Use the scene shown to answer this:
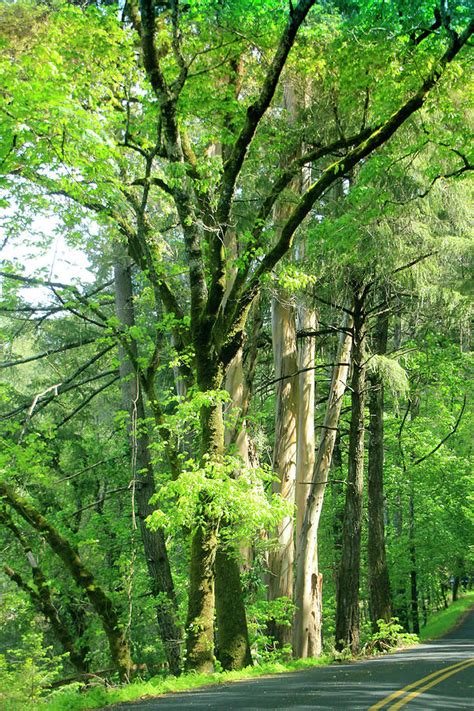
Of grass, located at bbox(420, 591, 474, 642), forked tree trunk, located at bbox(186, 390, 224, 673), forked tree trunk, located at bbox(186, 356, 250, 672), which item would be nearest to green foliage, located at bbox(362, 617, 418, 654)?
forked tree trunk, located at bbox(186, 356, 250, 672)

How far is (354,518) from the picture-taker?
14375mm

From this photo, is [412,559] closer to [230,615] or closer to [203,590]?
[230,615]

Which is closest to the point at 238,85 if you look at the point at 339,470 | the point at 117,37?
the point at 117,37

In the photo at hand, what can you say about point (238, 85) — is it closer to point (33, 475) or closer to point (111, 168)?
point (111, 168)

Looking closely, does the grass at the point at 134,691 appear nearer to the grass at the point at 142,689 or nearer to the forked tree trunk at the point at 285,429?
the grass at the point at 142,689

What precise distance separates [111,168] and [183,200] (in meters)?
1.01

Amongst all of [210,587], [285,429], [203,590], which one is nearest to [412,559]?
[285,429]

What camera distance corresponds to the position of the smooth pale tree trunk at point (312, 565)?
14.4 m

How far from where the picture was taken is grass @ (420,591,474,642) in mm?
25766

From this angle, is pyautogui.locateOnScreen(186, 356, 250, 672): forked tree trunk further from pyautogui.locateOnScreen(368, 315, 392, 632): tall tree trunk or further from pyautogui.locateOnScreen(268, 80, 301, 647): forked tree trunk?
pyautogui.locateOnScreen(368, 315, 392, 632): tall tree trunk

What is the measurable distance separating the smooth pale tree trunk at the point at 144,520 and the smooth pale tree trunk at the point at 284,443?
8.13 ft

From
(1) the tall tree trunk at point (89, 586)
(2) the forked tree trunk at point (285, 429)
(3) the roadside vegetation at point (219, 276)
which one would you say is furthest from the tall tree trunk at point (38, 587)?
(2) the forked tree trunk at point (285, 429)

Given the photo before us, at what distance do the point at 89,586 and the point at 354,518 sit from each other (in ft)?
19.0

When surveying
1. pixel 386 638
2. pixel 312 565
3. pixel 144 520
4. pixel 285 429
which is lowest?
pixel 386 638
